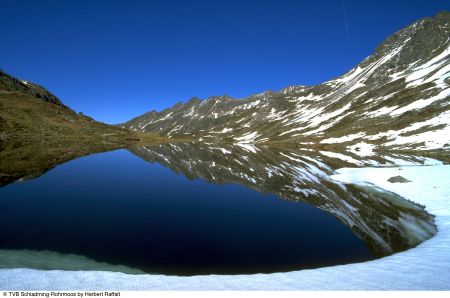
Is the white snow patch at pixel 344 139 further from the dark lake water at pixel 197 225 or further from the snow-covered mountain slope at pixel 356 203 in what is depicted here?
the dark lake water at pixel 197 225

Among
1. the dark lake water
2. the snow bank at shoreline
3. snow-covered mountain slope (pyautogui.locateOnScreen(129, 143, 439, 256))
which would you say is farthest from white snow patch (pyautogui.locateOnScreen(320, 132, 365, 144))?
the snow bank at shoreline

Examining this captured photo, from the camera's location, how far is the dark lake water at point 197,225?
19906 mm

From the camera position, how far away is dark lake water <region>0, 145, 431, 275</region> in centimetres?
1991

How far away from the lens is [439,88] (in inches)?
5354

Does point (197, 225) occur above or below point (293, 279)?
above

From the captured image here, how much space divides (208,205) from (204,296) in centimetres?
2604

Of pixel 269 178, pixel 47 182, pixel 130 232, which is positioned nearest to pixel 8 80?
pixel 47 182

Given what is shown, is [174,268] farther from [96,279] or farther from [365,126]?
[365,126]

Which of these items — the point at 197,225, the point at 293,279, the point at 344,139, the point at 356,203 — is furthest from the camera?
the point at 344,139

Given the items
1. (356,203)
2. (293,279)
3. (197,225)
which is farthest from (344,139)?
(293,279)

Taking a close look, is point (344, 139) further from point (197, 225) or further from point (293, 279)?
point (293, 279)

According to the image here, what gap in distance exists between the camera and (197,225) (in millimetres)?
27891

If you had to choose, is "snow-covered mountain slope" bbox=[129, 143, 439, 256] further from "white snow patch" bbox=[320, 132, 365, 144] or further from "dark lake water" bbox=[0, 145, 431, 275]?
"white snow patch" bbox=[320, 132, 365, 144]

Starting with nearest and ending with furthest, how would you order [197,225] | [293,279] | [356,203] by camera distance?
[293,279], [197,225], [356,203]
